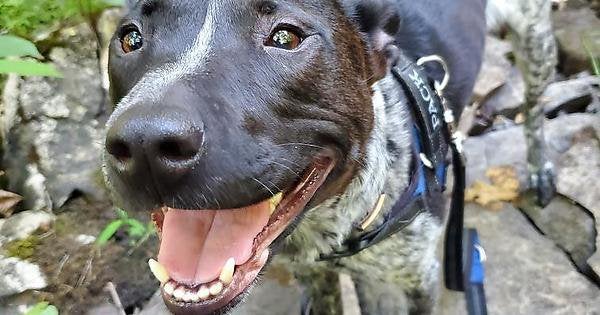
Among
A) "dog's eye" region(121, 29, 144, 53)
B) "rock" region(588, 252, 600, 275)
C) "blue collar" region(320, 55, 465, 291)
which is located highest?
"dog's eye" region(121, 29, 144, 53)

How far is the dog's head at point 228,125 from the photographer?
173 cm

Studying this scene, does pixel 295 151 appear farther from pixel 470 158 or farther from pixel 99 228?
pixel 470 158

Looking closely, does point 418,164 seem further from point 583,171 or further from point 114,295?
point 583,171

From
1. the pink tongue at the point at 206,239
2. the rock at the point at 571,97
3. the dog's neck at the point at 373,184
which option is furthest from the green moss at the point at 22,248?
the rock at the point at 571,97

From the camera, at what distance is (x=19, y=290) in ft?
10.9

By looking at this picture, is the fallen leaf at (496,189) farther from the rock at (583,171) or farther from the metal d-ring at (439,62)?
the metal d-ring at (439,62)

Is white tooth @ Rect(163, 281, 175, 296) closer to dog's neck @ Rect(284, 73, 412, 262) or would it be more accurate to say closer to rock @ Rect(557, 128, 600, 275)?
dog's neck @ Rect(284, 73, 412, 262)

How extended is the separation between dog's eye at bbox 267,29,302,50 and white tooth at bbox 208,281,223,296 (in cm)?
63

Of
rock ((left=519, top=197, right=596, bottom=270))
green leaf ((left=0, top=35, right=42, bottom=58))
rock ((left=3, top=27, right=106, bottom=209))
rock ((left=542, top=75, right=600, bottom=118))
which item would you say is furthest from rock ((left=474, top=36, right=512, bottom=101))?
green leaf ((left=0, top=35, right=42, bottom=58))

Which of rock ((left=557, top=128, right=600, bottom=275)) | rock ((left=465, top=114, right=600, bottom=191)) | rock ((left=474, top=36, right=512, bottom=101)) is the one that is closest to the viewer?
rock ((left=557, top=128, right=600, bottom=275))

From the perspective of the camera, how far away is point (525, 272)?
3.78 meters

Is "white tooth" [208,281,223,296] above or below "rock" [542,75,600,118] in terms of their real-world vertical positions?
above

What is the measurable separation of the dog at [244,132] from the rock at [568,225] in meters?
1.48

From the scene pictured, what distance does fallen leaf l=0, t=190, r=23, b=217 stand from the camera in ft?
12.4
